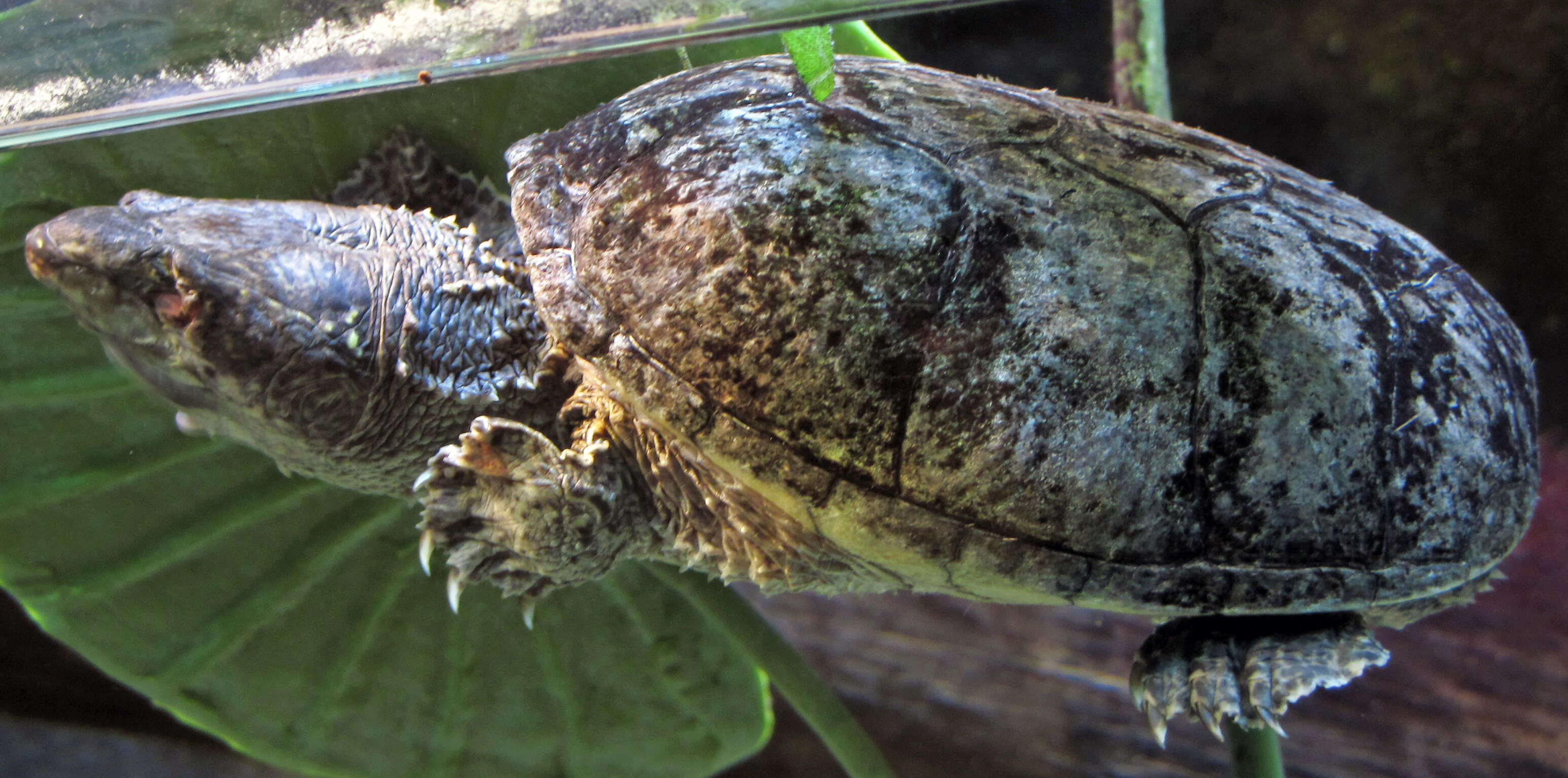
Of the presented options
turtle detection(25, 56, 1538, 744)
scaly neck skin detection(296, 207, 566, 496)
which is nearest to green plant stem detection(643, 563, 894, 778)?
turtle detection(25, 56, 1538, 744)

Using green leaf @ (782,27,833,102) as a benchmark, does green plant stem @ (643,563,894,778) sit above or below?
below

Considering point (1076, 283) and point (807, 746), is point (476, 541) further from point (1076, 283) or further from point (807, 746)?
point (807, 746)

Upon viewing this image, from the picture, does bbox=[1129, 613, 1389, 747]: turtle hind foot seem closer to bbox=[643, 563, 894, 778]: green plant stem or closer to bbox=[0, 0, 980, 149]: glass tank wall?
bbox=[643, 563, 894, 778]: green plant stem

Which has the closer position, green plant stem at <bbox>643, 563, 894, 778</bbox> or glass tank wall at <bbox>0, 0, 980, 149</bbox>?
glass tank wall at <bbox>0, 0, 980, 149</bbox>

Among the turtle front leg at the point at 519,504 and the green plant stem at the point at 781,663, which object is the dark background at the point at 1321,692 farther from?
the turtle front leg at the point at 519,504

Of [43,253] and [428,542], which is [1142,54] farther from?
[43,253]
